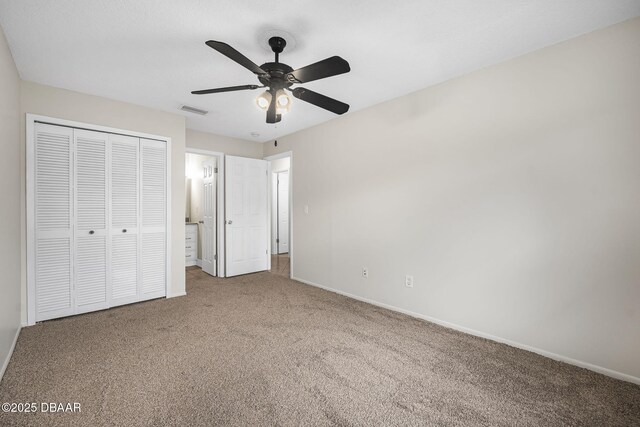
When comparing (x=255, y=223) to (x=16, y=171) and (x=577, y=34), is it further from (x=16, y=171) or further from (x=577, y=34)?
(x=577, y=34)

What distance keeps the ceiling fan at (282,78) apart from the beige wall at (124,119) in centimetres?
191

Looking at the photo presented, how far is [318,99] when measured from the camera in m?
2.18

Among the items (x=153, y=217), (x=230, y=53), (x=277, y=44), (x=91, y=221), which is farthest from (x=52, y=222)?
(x=277, y=44)

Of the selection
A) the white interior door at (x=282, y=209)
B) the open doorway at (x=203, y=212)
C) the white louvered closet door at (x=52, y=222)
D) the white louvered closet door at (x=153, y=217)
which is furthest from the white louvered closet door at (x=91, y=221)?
the white interior door at (x=282, y=209)

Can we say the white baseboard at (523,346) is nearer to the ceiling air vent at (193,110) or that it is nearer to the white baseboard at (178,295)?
the white baseboard at (178,295)

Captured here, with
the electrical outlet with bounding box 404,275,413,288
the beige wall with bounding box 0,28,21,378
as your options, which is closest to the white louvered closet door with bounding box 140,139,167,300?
the beige wall with bounding box 0,28,21,378

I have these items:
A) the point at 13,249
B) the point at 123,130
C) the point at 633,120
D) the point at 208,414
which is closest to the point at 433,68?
the point at 633,120

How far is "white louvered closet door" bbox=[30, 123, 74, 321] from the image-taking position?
2.88 metres

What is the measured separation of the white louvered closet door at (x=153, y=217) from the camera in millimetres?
3549

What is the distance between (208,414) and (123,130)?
322cm

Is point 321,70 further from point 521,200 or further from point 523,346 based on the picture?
point 523,346

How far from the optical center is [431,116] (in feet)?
9.68

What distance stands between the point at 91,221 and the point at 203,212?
2.23 metres

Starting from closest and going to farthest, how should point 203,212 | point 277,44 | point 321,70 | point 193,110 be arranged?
point 321,70
point 277,44
point 193,110
point 203,212
